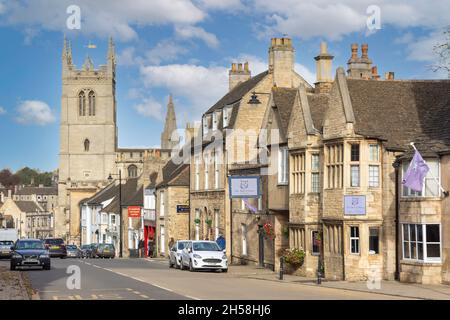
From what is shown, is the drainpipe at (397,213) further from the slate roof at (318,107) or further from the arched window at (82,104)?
the arched window at (82,104)

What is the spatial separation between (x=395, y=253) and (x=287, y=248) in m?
8.03

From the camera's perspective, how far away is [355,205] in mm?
33469

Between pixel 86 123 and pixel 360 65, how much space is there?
119 metres

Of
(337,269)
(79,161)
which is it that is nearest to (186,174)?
(337,269)

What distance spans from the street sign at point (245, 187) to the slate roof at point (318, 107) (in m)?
5.41

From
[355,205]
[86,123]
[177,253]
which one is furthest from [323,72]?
[86,123]

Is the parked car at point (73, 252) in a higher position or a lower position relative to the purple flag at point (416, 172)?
lower

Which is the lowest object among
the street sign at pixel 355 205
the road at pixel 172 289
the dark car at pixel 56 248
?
the dark car at pixel 56 248

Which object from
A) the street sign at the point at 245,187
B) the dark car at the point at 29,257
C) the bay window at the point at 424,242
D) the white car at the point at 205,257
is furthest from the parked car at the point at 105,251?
the bay window at the point at 424,242

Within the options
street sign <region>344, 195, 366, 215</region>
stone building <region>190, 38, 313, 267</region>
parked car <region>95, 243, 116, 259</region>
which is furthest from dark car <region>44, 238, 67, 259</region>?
street sign <region>344, 195, 366, 215</region>

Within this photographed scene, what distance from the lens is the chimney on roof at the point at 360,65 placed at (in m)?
48.7

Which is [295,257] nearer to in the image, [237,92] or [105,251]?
[237,92]
